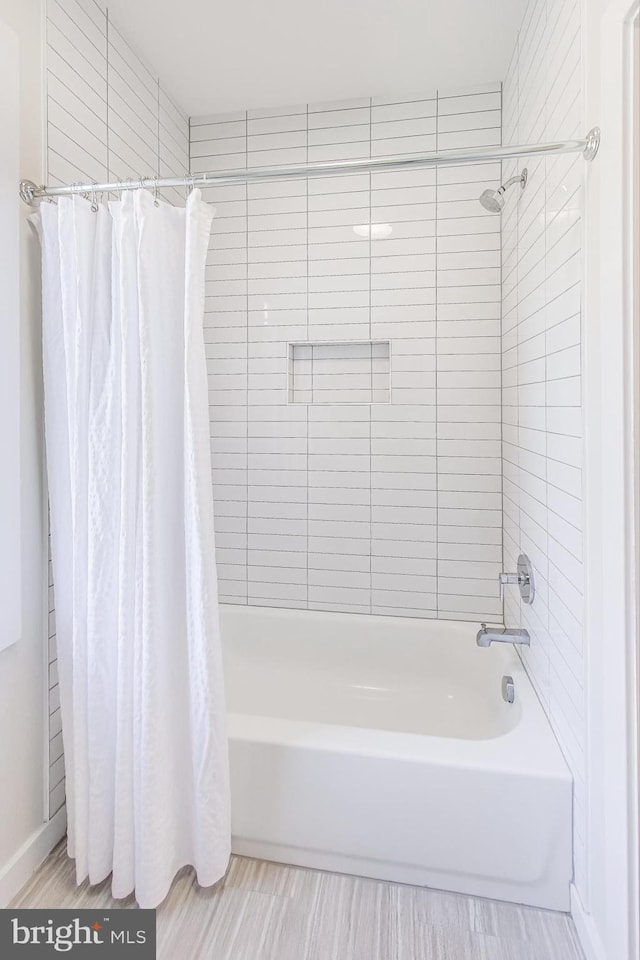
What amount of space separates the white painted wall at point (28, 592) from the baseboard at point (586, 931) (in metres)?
1.47

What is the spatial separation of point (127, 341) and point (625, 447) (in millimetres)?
1188

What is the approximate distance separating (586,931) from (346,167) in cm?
195

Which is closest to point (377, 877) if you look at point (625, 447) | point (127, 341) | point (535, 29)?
point (625, 447)

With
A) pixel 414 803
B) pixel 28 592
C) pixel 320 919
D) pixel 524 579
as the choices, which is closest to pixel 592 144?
pixel 524 579

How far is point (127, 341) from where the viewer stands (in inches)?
54.4

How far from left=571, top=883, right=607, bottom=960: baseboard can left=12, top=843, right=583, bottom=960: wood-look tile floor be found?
0.03 m

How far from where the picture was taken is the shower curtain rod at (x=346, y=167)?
3.95 feet

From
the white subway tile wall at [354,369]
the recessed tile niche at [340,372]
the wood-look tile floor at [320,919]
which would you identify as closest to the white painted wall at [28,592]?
the wood-look tile floor at [320,919]

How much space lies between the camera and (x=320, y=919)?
140 cm

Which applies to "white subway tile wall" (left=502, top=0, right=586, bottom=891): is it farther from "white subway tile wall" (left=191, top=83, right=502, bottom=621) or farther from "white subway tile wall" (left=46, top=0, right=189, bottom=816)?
"white subway tile wall" (left=46, top=0, right=189, bottom=816)

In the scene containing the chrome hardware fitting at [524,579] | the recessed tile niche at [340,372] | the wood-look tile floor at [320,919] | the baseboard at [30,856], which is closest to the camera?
the wood-look tile floor at [320,919]

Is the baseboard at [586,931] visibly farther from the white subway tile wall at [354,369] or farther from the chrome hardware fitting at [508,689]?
the white subway tile wall at [354,369]

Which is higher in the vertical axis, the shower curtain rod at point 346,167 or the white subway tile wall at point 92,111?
the white subway tile wall at point 92,111

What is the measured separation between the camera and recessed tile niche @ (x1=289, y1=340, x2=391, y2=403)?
2.46m
